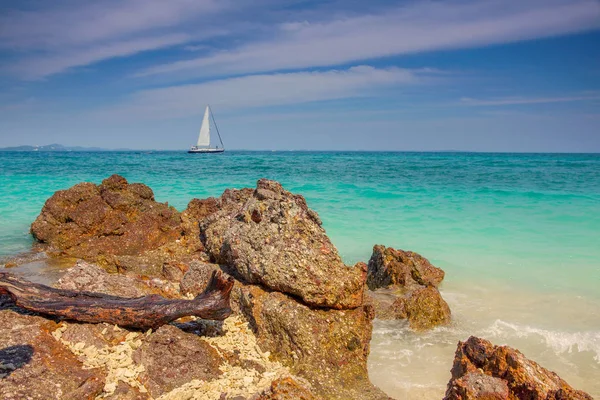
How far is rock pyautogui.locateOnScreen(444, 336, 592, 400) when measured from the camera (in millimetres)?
3146

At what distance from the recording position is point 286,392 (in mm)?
2900

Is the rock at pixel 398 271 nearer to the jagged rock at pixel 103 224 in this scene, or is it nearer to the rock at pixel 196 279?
the rock at pixel 196 279

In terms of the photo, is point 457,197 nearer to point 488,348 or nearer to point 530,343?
Answer: point 530,343

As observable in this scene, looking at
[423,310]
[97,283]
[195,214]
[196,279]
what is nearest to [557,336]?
[423,310]

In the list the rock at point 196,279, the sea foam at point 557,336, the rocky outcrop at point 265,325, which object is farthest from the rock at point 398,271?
the rock at point 196,279

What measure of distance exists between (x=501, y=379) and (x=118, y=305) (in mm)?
3334

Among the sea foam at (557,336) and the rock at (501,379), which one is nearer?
the rock at (501,379)

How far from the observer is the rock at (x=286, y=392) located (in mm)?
2887

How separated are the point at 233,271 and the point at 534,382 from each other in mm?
3446

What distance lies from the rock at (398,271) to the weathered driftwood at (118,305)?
3.99 m

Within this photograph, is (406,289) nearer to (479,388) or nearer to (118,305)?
(479,388)

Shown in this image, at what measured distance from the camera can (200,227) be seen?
7.58 meters

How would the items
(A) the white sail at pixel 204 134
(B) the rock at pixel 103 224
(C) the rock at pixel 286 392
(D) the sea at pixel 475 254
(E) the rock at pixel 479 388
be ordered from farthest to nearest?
(A) the white sail at pixel 204 134, (B) the rock at pixel 103 224, (D) the sea at pixel 475 254, (E) the rock at pixel 479 388, (C) the rock at pixel 286 392

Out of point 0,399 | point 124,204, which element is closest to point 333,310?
point 0,399
